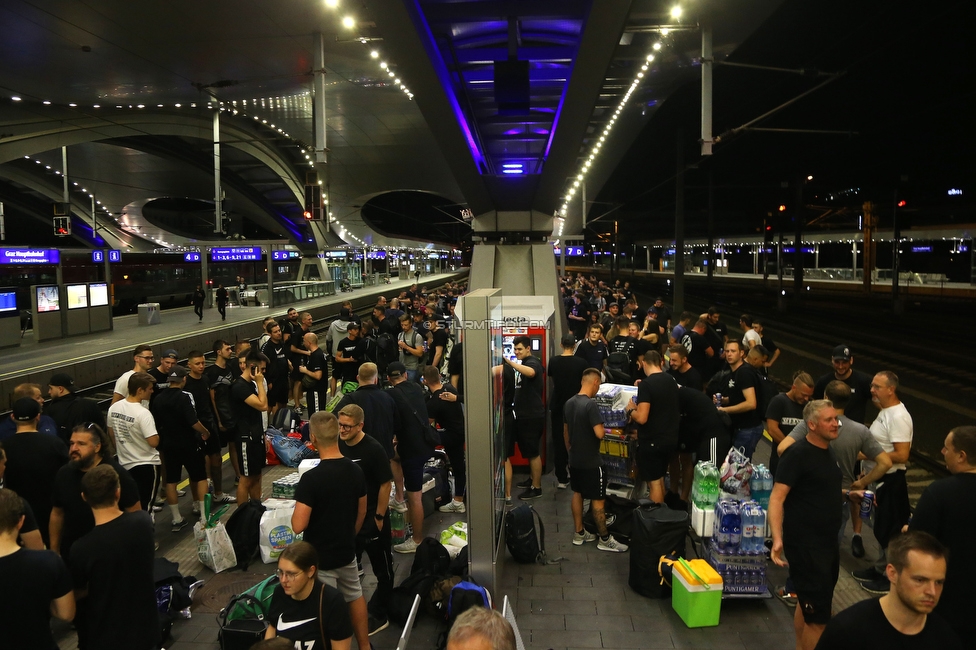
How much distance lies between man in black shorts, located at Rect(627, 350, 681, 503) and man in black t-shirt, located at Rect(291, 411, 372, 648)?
3.04 meters

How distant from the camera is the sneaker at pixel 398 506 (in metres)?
6.40

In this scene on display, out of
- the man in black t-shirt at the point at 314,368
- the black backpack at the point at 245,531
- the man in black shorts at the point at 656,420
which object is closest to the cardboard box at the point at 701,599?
the man in black shorts at the point at 656,420

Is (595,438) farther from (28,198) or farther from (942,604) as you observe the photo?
(28,198)

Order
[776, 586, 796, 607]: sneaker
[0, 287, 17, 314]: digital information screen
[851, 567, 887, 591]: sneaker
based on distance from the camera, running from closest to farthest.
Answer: [776, 586, 796, 607]: sneaker < [851, 567, 887, 591]: sneaker < [0, 287, 17, 314]: digital information screen

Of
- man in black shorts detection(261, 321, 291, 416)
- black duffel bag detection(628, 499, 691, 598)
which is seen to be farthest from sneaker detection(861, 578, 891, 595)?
man in black shorts detection(261, 321, 291, 416)

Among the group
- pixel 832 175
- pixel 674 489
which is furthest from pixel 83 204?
pixel 674 489

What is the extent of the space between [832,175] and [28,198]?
5238 cm

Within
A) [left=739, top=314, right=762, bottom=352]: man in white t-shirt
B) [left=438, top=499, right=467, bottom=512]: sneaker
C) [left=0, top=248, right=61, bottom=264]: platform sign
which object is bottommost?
[left=438, top=499, right=467, bottom=512]: sneaker

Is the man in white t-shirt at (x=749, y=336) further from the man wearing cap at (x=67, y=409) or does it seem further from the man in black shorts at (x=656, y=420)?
the man wearing cap at (x=67, y=409)

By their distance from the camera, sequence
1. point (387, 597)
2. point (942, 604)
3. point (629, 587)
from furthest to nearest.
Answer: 1. point (629, 587)
2. point (387, 597)
3. point (942, 604)

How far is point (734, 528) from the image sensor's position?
506 cm

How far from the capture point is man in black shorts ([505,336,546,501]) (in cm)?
730

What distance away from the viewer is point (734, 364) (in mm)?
6938

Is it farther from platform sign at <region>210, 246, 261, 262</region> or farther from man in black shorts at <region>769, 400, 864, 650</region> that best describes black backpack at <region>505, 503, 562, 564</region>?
platform sign at <region>210, 246, 261, 262</region>
